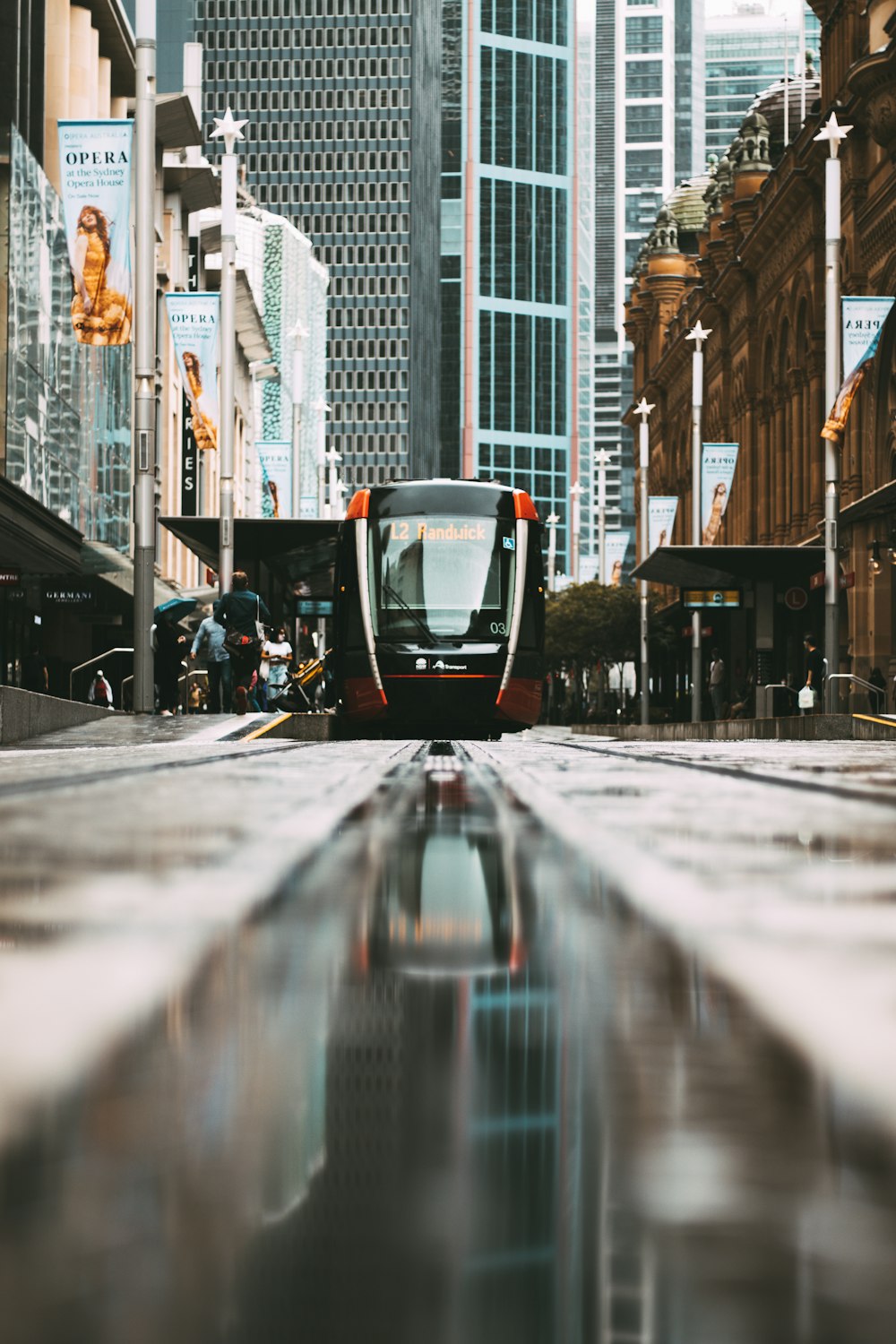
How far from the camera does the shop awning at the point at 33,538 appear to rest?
2967cm

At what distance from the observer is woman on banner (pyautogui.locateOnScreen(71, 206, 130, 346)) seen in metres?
20.3

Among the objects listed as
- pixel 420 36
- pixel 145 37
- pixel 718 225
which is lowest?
pixel 145 37

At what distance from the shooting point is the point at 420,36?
18012 cm

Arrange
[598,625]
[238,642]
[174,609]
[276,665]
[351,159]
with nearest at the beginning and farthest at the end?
[238,642], [174,609], [276,665], [598,625], [351,159]

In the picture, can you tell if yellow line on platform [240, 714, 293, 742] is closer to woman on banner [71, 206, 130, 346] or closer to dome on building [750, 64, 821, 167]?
woman on banner [71, 206, 130, 346]

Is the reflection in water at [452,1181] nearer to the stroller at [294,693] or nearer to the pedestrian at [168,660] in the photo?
the pedestrian at [168,660]

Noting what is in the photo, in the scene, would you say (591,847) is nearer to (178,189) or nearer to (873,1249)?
(873,1249)

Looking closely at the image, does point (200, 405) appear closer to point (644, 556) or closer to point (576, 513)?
point (644, 556)

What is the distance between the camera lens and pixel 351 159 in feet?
581

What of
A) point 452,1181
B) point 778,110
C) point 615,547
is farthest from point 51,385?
point 452,1181

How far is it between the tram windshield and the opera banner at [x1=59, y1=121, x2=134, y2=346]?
445 centimetres

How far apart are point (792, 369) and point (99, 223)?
3345 centimetres

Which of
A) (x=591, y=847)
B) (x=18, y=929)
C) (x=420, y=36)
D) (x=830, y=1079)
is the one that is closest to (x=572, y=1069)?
(x=830, y=1079)

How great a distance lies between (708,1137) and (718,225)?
211ft
